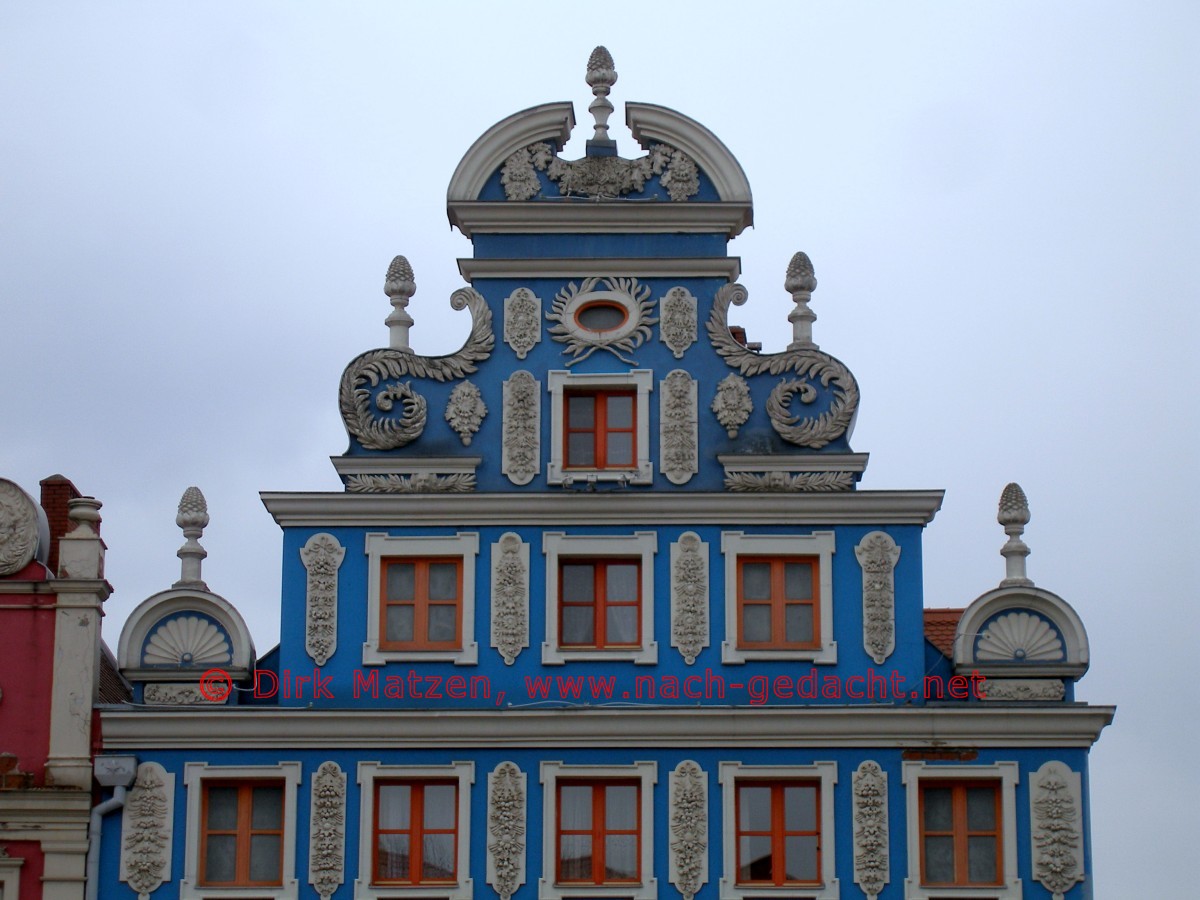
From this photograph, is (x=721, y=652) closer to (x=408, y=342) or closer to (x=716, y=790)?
(x=716, y=790)

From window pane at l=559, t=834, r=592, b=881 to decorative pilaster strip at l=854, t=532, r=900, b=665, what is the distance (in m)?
4.21

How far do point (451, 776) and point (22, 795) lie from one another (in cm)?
520

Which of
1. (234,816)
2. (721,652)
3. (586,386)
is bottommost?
(234,816)

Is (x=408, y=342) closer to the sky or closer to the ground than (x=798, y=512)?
closer to the sky

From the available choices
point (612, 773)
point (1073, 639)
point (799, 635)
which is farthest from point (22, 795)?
point (1073, 639)

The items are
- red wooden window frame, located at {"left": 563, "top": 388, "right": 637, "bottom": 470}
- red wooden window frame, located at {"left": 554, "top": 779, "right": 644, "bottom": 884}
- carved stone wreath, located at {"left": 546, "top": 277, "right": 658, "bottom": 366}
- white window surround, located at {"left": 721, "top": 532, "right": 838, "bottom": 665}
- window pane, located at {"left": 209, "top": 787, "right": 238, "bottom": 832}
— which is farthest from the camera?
carved stone wreath, located at {"left": 546, "top": 277, "right": 658, "bottom": 366}

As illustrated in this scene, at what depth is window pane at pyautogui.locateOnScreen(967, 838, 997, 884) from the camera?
107ft

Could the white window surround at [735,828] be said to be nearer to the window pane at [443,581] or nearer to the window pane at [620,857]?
the window pane at [620,857]

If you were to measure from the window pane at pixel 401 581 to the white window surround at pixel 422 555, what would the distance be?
0.18 m

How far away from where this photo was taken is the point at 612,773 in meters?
32.9

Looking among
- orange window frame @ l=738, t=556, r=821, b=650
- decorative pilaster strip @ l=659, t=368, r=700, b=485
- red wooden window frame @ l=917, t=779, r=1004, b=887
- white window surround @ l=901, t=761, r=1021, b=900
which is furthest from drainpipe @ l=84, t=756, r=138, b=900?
red wooden window frame @ l=917, t=779, r=1004, b=887

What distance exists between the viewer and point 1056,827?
32.7m

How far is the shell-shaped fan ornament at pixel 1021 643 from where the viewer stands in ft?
109

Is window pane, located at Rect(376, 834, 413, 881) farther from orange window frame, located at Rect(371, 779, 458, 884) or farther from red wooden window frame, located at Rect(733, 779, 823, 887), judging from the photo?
Answer: red wooden window frame, located at Rect(733, 779, 823, 887)
